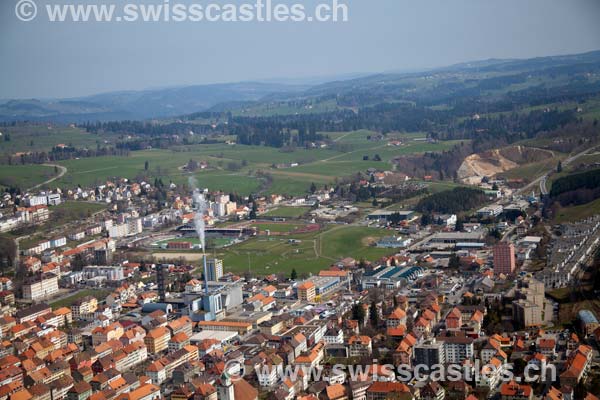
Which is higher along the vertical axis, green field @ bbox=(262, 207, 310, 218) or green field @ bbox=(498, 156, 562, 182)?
green field @ bbox=(498, 156, 562, 182)

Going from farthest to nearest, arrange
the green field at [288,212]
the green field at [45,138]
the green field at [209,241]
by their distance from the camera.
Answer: the green field at [45,138]
the green field at [288,212]
the green field at [209,241]

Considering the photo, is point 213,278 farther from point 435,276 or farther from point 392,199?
point 392,199

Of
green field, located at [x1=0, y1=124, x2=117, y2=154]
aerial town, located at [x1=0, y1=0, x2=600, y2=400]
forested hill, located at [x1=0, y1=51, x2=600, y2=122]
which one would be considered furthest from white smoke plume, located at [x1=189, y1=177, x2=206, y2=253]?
forested hill, located at [x1=0, y1=51, x2=600, y2=122]

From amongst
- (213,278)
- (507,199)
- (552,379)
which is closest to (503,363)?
(552,379)

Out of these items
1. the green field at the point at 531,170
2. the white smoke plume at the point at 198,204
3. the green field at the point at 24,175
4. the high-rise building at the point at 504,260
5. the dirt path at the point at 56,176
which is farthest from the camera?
the dirt path at the point at 56,176

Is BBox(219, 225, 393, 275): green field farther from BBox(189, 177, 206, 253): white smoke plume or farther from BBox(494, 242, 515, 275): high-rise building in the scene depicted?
BBox(494, 242, 515, 275): high-rise building

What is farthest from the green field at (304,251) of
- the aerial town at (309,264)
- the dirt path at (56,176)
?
the dirt path at (56,176)

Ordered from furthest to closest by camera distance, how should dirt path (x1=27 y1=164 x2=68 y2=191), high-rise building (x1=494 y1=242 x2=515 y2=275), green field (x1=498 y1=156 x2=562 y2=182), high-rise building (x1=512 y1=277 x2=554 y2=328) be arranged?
1. dirt path (x1=27 y1=164 x2=68 y2=191)
2. green field (x1=498 y1=156 x2=562 y2=182)
3. high-rise building (x1=494 y1=242 x2=515 y2=275)
4. high-rise building (x1=512 y1=277 x2=554 y2=328)

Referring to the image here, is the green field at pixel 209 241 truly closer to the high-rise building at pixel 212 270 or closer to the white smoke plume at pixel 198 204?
the white smoke plume at pixel 198 204
